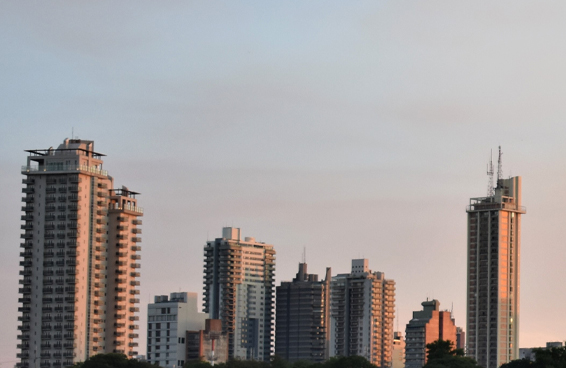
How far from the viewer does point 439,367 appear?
655 feet

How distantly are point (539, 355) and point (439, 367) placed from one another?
1889 cm

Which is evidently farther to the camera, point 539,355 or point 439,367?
point 439,367

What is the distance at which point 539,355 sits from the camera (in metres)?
186
